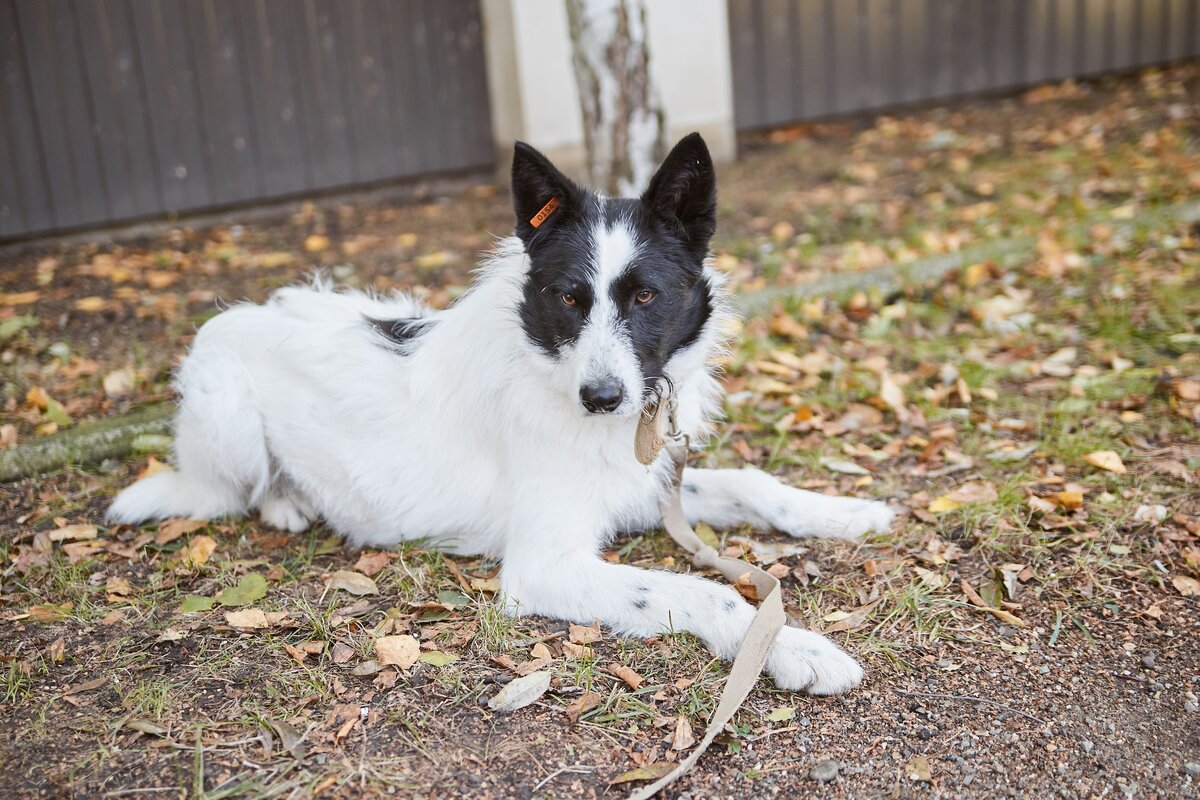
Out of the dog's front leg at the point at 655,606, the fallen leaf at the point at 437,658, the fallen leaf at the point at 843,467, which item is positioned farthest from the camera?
the fallen leaf at the point at 843,467

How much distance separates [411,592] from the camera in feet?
11.2

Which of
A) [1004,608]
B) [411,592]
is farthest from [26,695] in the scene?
[1004,608]

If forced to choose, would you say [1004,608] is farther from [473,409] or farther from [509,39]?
[509,39]

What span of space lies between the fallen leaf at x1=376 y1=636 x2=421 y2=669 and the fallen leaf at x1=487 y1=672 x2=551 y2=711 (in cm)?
32

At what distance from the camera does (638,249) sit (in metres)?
3.18

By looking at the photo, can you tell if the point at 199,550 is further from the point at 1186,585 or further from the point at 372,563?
the point at 1186,585

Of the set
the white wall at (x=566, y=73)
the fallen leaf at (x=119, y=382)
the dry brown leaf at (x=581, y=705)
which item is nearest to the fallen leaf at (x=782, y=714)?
the dry brown leaf at (x=581, y=705)

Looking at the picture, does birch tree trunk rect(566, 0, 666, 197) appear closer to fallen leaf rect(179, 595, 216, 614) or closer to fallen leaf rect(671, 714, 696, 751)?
fallen leaf rect(179, 595, 216, 614)

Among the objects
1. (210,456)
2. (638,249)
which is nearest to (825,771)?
(638,249)

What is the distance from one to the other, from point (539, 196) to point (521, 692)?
1.53 m

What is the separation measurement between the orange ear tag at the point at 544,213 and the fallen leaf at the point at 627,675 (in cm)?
140

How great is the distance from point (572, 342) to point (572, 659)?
971 mm

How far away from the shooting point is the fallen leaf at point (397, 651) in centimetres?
300

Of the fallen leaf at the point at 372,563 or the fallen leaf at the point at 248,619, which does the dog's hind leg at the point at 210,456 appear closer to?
the fallen leaf at the point at 372,563
